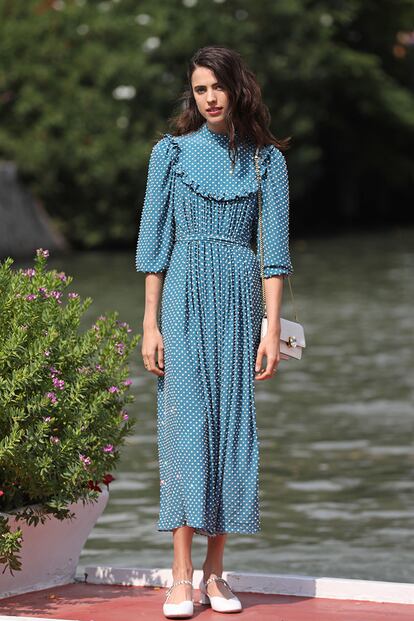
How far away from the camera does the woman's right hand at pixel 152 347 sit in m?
5.53

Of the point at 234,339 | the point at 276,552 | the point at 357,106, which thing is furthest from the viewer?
the point at 357,106

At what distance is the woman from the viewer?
545cm

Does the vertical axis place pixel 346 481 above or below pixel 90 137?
below

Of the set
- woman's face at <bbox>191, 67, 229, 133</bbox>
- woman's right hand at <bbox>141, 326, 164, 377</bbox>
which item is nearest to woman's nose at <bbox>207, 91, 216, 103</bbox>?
woman's face at <bbox>191, 67, 229, 133</bbox>

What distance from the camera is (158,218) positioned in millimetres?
5602

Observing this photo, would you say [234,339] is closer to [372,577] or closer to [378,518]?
[372,577]

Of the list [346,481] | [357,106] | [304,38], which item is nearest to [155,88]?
[304,38]

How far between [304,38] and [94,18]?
5.07m

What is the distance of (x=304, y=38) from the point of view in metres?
34.2

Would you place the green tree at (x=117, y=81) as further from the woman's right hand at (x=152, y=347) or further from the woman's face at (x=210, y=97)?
the woman's right hand at (x=152, y=347)

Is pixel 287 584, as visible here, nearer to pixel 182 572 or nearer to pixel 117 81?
pixel 182 572

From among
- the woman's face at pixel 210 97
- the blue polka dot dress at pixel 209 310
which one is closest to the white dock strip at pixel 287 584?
the blue polka dot dress at pixel 209 310

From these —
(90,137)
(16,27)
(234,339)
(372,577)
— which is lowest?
(372,577)

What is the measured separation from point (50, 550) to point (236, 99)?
67.4 inches
